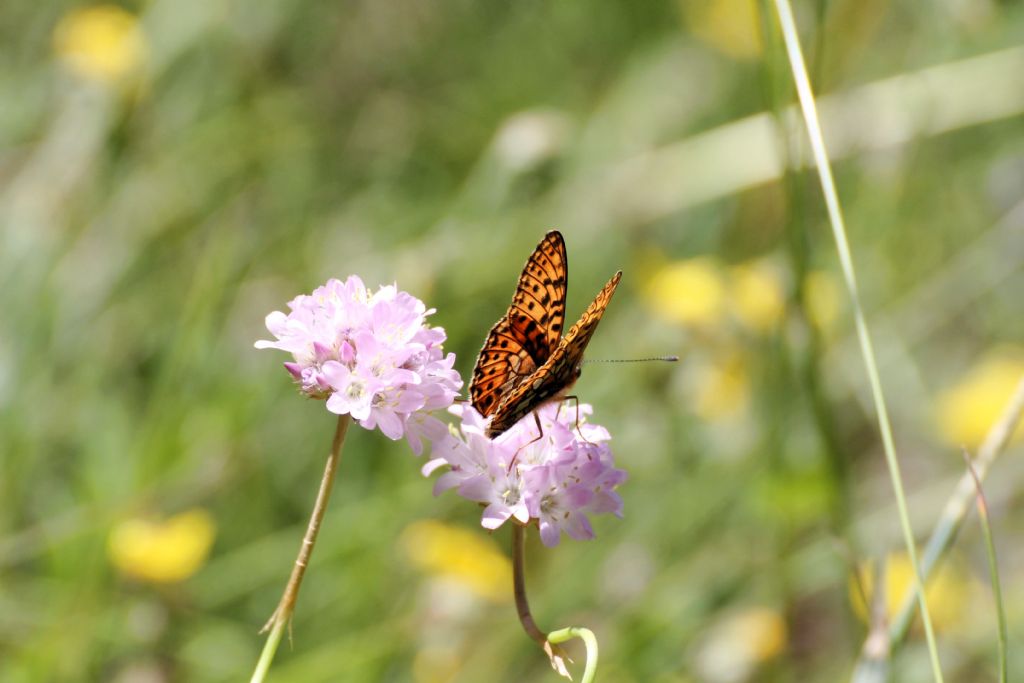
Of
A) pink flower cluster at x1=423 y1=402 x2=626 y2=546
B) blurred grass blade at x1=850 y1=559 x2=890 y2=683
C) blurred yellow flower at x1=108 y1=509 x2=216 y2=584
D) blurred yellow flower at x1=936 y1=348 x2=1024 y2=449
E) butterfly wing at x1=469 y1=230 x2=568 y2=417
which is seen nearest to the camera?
pink flower cluster at x1=423 y1=402 x2=626 y2=546

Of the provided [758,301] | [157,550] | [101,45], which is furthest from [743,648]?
[101,45]

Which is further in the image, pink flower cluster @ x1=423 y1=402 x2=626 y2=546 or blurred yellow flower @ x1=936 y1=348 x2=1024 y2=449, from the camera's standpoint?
blurred yellow flower @ x1=936 y1=348 x2=1024 y2=449

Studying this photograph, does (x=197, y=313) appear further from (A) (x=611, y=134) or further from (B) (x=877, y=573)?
(A) (x=611, y=134)

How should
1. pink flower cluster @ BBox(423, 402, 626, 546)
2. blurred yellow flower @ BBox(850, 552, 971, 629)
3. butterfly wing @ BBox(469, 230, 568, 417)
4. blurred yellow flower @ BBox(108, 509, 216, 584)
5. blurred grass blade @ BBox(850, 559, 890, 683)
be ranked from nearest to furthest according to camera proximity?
pink flower cluster @ BBox(423, 402, 626, 546), butterfly wing @ BBox(469, 230, 568, 417), blurred grass blade @ BBox(850, 559, 890, 683), blurred yellow flower @ BBox(108, 509, 216, 584), blurred yellow flower @ BBox(850, 552, 971, 629)

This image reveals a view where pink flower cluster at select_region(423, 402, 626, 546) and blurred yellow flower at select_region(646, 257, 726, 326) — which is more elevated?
blurred yellow flower at select_region(646, 257, 726, 326)

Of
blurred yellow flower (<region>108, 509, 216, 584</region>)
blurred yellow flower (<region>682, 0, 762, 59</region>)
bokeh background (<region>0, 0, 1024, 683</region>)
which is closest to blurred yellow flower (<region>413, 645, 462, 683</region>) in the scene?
bokeh background (<region>0, 0, 1024, 683</region>)

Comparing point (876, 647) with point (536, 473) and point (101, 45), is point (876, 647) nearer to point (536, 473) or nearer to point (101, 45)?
point (536, 473)

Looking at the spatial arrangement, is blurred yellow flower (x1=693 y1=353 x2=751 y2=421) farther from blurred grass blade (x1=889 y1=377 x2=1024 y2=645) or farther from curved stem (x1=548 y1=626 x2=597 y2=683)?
curved stem (x1=548 y1=626 x2=597 y2=683)
